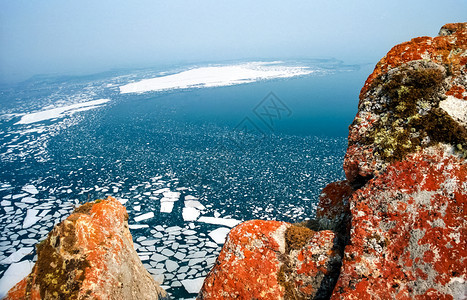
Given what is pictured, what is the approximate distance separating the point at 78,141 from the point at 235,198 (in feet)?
38.9

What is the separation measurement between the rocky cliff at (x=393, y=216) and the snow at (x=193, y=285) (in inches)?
136

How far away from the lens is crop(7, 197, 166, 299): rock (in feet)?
9.77

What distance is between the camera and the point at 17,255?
6980 mm

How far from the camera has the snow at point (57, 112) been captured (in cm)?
2276

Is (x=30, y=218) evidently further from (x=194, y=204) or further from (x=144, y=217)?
(x=194, y=204)

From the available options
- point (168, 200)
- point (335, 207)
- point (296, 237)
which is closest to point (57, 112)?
point (168, 200)

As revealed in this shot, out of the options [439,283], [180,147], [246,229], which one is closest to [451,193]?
[439,283]

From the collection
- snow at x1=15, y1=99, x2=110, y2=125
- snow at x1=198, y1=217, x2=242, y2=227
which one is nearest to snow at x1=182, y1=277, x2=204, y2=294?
snow at x1=198, y1=217, x2=242, y2=227

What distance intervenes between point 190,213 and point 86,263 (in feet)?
18.5

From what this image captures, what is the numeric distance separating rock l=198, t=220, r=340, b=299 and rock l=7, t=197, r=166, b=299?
134cm

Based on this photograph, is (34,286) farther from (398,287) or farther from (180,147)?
(180,147)

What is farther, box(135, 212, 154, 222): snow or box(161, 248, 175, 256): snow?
box(135, 212, 154, 222): snow

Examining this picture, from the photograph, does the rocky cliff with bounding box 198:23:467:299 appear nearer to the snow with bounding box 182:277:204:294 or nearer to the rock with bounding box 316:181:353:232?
the rock with bounding box 316:181:353:232

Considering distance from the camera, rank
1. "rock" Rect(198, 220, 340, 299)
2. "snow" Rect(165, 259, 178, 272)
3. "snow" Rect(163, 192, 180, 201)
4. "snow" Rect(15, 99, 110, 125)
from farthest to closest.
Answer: "snow" Rect(15, 99, 110, 125) < "snow" Rect(163, 192, 180, 201) < "snow" Rect(165, 259, 178, 272) < "rock" Rect(198, 220, 340, 299)
